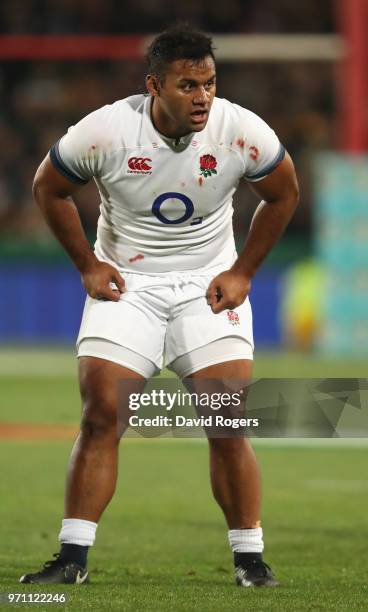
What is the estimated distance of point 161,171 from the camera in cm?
565

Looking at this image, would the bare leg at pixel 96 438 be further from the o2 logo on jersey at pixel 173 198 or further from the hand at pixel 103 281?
the o2 logo on jersey at pixel 173 198

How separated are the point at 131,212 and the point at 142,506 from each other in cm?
306

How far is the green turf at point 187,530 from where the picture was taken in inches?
218

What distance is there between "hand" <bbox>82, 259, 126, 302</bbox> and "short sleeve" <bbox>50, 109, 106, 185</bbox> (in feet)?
1.18

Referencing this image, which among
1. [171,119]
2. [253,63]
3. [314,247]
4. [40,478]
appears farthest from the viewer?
[253,63]

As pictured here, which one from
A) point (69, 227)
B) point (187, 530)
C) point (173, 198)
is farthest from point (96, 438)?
point (187, 530)

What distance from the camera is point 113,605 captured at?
5.20 metres

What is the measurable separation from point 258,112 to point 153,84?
1524 centimetres

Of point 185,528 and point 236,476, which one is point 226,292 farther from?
point 185,528

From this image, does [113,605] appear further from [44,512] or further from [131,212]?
[44,512]

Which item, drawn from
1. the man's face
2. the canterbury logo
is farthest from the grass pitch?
the man's face

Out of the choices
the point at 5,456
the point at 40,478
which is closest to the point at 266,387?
the point at 40,478

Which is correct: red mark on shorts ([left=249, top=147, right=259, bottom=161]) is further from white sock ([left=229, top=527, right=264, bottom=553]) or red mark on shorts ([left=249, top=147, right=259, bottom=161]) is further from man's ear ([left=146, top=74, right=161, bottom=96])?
white sock ([left=229, top=527, right=264, bottom=553])

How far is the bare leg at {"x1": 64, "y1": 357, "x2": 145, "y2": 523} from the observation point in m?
5.61
